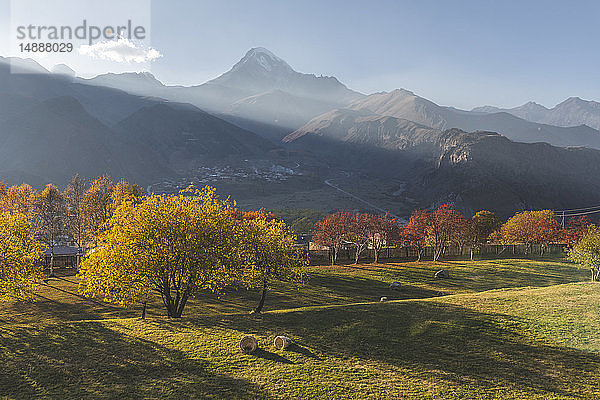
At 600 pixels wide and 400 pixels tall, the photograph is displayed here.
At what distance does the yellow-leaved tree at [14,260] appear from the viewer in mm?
32281

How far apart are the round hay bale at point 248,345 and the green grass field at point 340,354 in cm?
54

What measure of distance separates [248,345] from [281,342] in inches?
91.4

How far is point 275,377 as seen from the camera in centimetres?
2072

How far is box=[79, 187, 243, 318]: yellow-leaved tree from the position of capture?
30.9 m

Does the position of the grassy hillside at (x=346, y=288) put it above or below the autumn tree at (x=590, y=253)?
below

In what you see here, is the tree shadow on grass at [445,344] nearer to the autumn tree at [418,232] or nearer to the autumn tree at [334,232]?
the autumn tree at [334,232]

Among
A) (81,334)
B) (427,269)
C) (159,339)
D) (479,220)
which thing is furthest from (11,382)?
(479,220)

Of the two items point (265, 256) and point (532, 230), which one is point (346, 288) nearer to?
point (265, 256)

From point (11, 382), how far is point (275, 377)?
14808 millimetres

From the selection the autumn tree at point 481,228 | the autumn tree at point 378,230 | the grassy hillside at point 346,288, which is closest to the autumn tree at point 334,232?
the autumn tree at point 378,230

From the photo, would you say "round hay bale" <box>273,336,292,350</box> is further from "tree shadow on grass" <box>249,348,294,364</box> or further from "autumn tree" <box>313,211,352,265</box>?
"autumn tree" <box>313,211,352,265</box>

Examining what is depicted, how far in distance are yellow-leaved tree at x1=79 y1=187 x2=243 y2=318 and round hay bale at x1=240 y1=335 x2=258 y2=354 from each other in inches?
400

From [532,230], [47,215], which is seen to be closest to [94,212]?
[47,215]

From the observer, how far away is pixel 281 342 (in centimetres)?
2462
